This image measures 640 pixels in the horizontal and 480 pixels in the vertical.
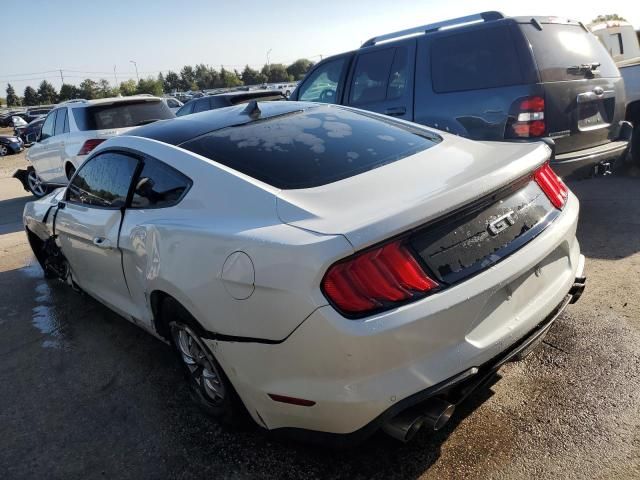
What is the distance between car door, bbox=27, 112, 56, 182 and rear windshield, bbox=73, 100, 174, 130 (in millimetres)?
1373

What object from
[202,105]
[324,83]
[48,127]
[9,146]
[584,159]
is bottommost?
[9,146]

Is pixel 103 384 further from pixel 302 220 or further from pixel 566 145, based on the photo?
pixel 566 145

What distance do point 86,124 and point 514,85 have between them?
670 cm

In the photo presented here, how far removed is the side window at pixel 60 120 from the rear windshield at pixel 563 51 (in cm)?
765

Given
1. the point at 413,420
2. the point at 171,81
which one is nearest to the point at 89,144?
the point at 413,420

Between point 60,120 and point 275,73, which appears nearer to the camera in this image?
point 60,120

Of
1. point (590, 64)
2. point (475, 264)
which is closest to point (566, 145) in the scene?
point (590, 64)

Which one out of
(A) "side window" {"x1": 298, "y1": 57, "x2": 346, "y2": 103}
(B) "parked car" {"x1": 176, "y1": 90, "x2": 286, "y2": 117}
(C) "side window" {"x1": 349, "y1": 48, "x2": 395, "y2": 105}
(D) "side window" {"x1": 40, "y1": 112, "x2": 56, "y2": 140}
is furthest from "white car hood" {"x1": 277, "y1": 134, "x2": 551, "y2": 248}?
(D) "side window" {"x1": 40, "y1": 112, "x2": 56, "y2": 140}

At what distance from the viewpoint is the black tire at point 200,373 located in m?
2.47

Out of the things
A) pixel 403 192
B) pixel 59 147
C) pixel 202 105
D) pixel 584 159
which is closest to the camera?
pixel 403 192

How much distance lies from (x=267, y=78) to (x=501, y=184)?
100842 millimetres

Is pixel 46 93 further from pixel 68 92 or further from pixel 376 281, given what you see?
pixel 376 281

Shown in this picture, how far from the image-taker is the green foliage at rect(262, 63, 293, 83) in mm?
96581

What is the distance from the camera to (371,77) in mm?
6277
